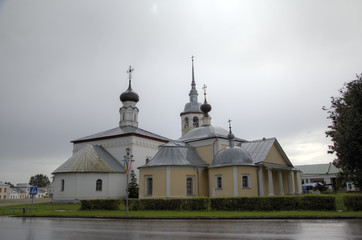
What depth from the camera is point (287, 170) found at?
31.3 m

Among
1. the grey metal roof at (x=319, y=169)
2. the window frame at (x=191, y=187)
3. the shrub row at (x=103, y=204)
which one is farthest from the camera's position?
the grey metal roof at (x=319, y=169)

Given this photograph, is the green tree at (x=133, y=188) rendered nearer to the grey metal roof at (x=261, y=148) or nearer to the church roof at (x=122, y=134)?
the church roof at (x=122, y=134)

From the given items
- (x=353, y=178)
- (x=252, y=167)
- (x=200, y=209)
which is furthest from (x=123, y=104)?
(x=353, y=178)

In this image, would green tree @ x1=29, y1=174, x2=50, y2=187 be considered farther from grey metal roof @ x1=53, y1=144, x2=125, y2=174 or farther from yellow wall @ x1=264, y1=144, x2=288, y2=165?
yellow wall @ x1=264, y1=144, x2=288, y2=165

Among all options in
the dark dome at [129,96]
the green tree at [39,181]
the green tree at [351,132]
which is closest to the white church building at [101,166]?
the dark dome at [129,96]

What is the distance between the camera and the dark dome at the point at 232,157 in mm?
26938

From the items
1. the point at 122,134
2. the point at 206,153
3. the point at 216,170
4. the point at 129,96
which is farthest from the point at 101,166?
the point at 216,170

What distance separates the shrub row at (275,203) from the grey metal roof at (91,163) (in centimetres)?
1819

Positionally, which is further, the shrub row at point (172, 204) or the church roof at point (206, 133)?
the church roof at point (206, 133)

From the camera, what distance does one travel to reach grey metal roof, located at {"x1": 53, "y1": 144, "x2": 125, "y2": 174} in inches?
1379

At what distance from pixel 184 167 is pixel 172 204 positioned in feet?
22.2

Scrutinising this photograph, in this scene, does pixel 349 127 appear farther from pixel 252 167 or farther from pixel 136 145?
pixel 136 145

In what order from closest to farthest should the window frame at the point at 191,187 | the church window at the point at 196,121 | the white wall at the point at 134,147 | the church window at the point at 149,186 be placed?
the window frame at the point at 191,187 → the church window at the point at 149,186 → the white wall at the point at 134,147 → the church window at the point at 196,121

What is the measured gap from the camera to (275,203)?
19.7 meters
